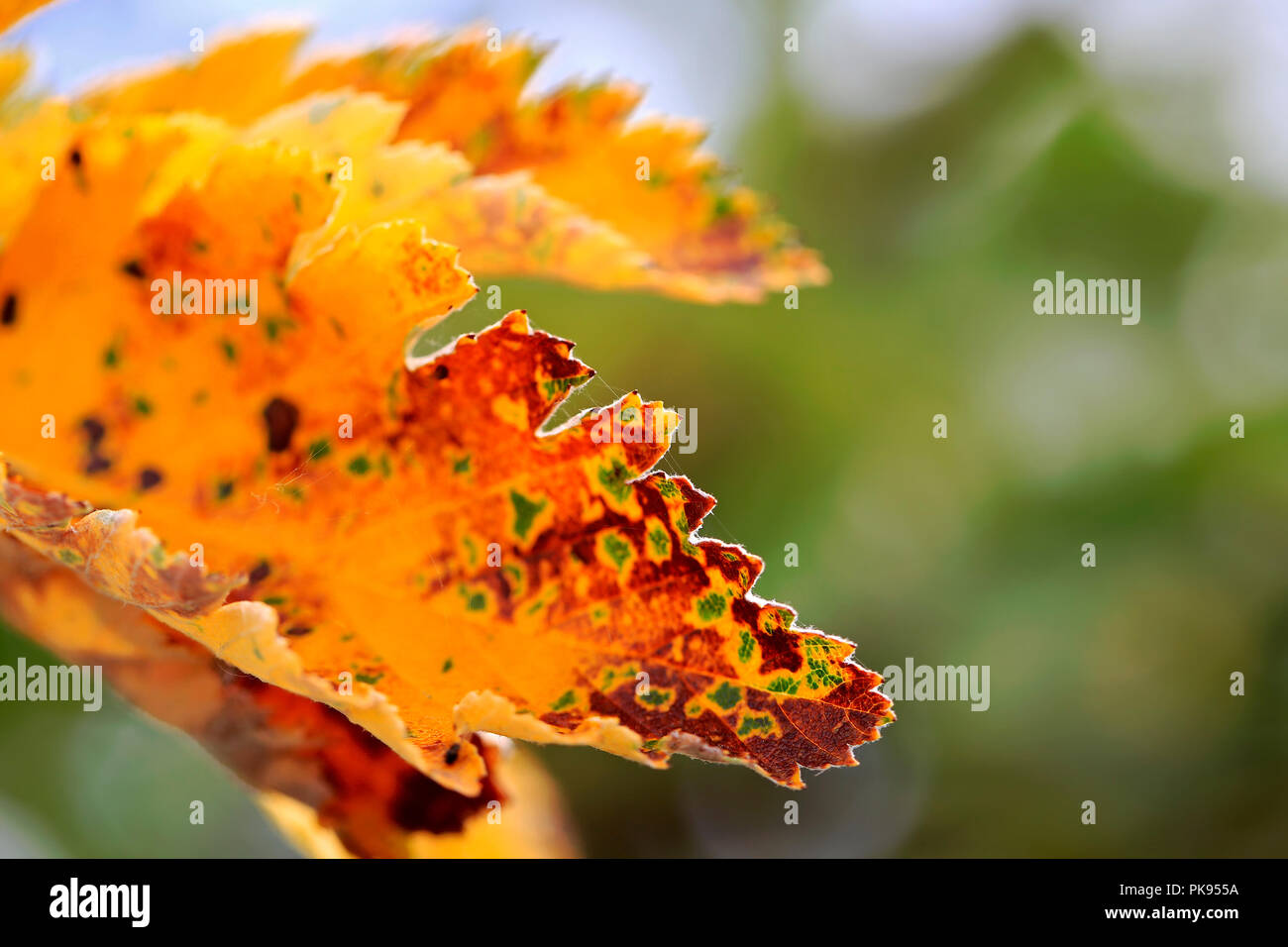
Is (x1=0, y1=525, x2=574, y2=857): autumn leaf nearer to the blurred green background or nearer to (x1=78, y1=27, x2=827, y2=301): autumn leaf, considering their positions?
(x1=78, y1=27, x2=827, y2=301): autumn leaf

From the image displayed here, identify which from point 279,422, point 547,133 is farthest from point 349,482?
point 547,133

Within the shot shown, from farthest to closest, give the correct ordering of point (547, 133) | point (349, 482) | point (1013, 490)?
point (1013, 490) → point (547, 133) → point (349, 482)

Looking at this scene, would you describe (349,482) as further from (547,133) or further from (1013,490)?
(1013,490)

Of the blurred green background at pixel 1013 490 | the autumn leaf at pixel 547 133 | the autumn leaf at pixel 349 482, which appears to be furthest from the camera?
the blurred green background at pixel 1013 490

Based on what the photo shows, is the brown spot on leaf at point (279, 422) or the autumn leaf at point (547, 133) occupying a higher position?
the autumn leaf at point (547, 133)

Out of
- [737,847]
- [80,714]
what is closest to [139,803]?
[80,714]

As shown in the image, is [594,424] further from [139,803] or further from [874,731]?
[139,803]

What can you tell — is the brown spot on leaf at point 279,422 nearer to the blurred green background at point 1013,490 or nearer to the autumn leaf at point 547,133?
the autumn leaf at point 547,133

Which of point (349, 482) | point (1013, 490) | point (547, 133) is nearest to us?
point (349, 482)

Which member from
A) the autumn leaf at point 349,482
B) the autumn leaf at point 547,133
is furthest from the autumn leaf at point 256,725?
the autumn leaf at point 547,133

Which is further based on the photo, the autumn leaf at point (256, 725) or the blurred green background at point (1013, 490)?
the blurred green background at point (1013, 490)
